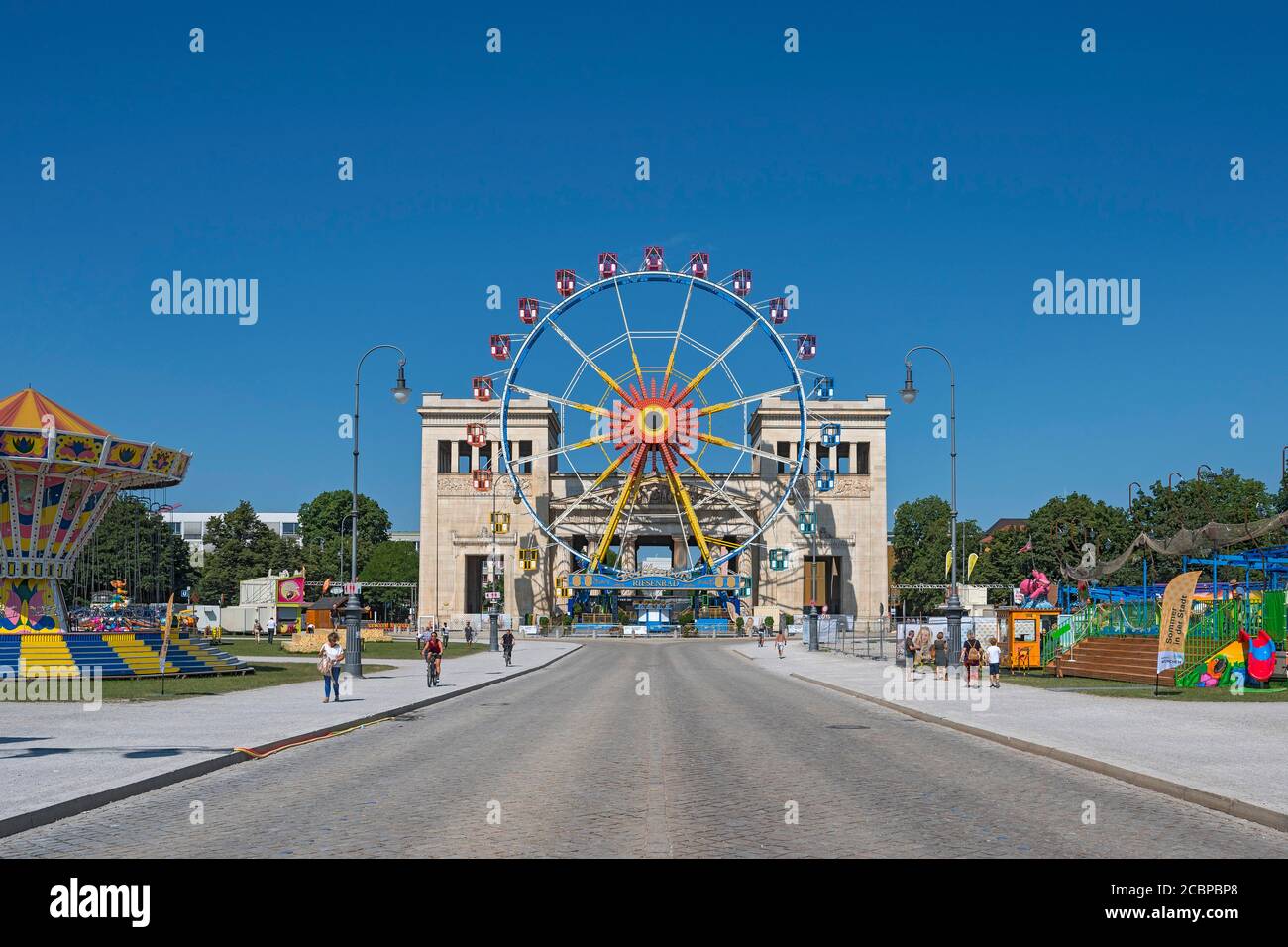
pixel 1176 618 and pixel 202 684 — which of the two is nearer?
pixel 1176 618

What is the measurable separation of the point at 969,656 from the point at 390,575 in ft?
329

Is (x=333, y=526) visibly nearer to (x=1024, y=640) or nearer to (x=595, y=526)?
(x=595, y=526)

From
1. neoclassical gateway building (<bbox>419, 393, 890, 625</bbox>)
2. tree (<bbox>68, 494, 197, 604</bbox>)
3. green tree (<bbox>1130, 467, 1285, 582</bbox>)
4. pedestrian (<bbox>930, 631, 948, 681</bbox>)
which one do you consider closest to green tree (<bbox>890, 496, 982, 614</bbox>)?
neoclassical gateway building (<bbox>419, 393, 890, 625</bbox>)

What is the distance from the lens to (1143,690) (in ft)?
104

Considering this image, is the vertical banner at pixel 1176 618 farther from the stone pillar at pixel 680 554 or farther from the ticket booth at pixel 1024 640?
the stone pillar at pixel 680 554

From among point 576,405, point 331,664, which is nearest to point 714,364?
point 576,405

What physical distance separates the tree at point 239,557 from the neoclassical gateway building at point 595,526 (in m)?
21.6

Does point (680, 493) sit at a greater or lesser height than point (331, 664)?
greater

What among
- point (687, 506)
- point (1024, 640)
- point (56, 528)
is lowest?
point (1024, 640)

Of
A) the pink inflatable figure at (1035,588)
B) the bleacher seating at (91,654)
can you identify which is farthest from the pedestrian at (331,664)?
the pink inflatable figure at (1035,588)

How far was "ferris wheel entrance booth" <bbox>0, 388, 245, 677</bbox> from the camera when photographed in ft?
112

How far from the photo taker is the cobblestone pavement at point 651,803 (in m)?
10.2

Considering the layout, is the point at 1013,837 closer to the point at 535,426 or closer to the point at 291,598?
the point at 291,598
